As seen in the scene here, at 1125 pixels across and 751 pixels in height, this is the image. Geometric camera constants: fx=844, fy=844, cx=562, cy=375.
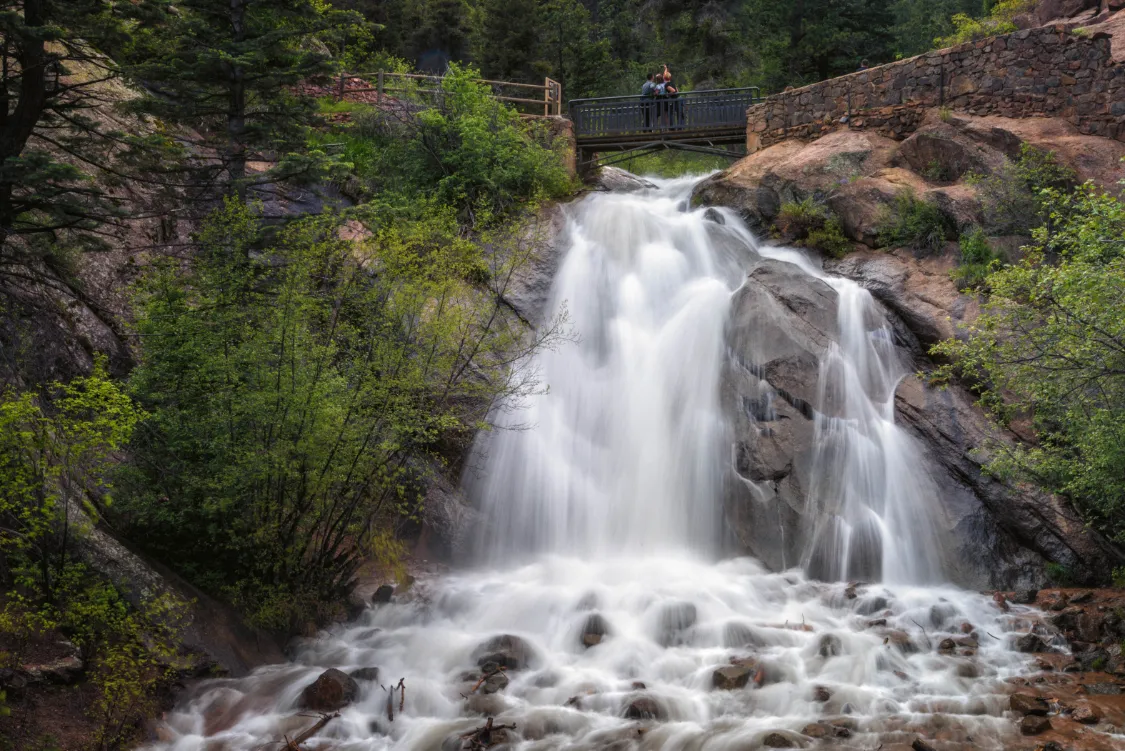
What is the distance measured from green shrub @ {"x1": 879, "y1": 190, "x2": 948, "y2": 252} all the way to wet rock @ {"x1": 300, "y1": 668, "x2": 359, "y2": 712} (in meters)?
13.3

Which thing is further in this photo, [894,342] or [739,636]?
[894,342]

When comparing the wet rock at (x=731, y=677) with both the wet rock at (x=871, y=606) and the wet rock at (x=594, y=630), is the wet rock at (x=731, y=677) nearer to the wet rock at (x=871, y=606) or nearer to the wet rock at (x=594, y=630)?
the wet rock at (x=594, y=630)

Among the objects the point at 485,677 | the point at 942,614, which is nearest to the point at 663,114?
the point at 942,614

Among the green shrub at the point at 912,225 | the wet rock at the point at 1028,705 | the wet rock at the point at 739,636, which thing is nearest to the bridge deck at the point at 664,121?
the green shrub at the point at 912,225

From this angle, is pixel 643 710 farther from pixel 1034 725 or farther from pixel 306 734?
pixel 1034 725

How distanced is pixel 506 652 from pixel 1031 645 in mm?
6514

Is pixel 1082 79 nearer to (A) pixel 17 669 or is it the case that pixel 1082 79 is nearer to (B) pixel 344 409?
(B) pixel 344 409

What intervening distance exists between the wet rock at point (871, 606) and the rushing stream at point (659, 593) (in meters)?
0.03

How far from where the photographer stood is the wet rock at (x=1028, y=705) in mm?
8742

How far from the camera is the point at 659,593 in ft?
39.0

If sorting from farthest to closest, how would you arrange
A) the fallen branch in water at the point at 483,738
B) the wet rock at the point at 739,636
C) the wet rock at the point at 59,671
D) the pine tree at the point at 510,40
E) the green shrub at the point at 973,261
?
the pine tree at the point at 510,40 → the green shrub at the point at 973,261 → the wet rock at the point at 739,636 → the fallen branch in water at the point at 483,738 → the wet rock at the point at 59,671

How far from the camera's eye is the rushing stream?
29.5ft

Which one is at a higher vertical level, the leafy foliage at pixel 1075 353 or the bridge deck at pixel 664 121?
the bridge deck at pixel 664 121

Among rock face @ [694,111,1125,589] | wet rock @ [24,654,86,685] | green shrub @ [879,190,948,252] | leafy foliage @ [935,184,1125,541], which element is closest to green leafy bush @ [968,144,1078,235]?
rock face @ [694,111,1125,589]
